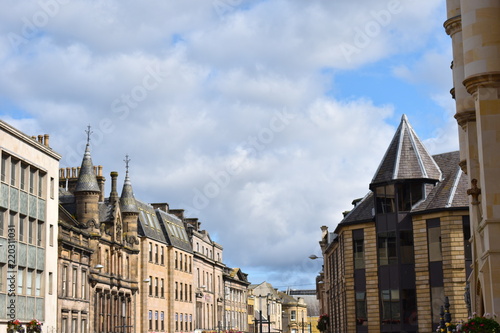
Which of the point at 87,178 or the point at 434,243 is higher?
the point at 87,178

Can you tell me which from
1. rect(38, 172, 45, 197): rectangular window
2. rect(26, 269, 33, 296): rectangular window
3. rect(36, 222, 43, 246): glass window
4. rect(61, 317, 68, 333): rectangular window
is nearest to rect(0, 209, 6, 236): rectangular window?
rect(26, 269, 33, 296): rectangular window

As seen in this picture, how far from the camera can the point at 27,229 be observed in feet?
166

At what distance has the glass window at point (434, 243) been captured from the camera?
52031 millimetres

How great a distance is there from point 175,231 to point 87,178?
Result: 28486 millimetres

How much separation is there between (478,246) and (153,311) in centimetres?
6225

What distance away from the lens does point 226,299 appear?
116 metres

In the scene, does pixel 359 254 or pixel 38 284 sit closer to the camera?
pixel 38 284

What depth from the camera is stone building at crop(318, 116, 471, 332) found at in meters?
51.2

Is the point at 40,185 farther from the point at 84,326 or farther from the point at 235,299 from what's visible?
the point at 235,299

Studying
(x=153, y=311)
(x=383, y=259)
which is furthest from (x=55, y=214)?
(x=153, y=311)

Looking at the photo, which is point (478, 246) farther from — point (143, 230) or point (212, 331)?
point (212, 331)

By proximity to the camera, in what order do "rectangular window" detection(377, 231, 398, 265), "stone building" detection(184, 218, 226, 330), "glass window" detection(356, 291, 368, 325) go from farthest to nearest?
"stone building" detection(184, 218, 226, 330) → "glass window" detection(356, 291, 368, 325) → "rectangular window" detection(377, 231, 398, 265)

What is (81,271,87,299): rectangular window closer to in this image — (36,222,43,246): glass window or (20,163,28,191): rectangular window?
(36,222,43,246): glass window

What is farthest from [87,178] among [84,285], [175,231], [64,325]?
[175,231]
